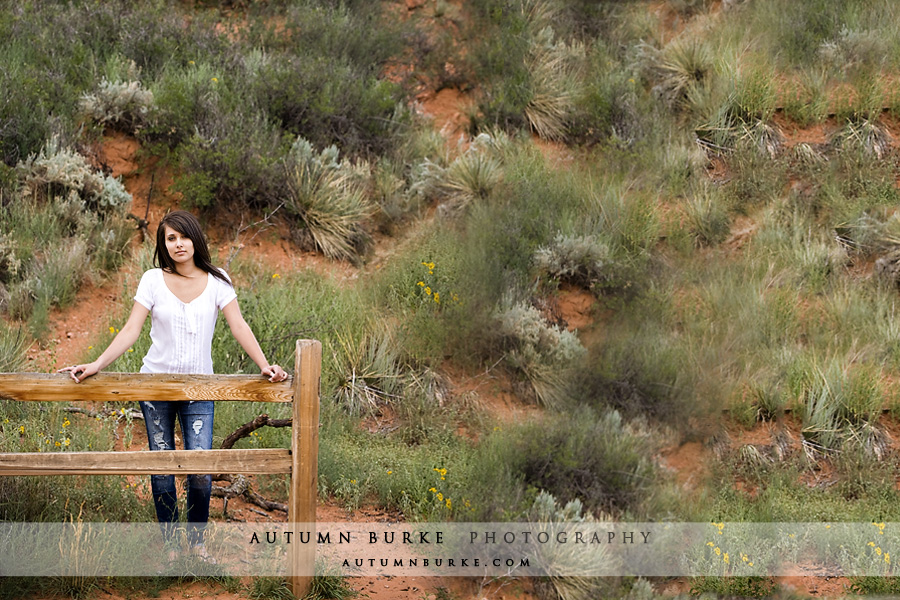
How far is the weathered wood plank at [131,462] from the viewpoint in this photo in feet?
12.4

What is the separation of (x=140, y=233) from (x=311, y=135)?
7.31 ft

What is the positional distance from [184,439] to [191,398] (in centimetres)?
45

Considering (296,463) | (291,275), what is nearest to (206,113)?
(291,275)

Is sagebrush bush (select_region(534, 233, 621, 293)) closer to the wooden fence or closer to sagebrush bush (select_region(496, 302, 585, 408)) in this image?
sagebrush bush (select_region(496, 302, 585, 408))

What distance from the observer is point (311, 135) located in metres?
9.55

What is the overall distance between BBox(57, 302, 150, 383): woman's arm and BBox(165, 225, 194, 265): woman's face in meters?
0.29

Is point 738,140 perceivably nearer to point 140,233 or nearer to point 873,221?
point 873,221

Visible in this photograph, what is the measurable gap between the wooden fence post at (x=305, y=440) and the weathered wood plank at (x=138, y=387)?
0.27ft

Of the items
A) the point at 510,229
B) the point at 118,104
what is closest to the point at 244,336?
the point at 510,229

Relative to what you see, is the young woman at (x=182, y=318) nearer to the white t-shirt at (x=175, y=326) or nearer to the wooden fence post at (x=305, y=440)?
the white t-shirt at (x=175, y=326)

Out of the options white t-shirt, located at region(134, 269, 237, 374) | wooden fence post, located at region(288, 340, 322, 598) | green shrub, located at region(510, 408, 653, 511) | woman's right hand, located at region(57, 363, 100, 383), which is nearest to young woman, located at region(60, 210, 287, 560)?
white t-shirt, located at region(134, 269, 237, 374)

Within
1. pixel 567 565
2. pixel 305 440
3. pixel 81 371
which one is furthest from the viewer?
pixel 567 565

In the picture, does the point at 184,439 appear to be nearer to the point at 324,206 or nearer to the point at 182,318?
the point at 182,318

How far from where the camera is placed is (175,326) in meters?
Answer: 4.12
